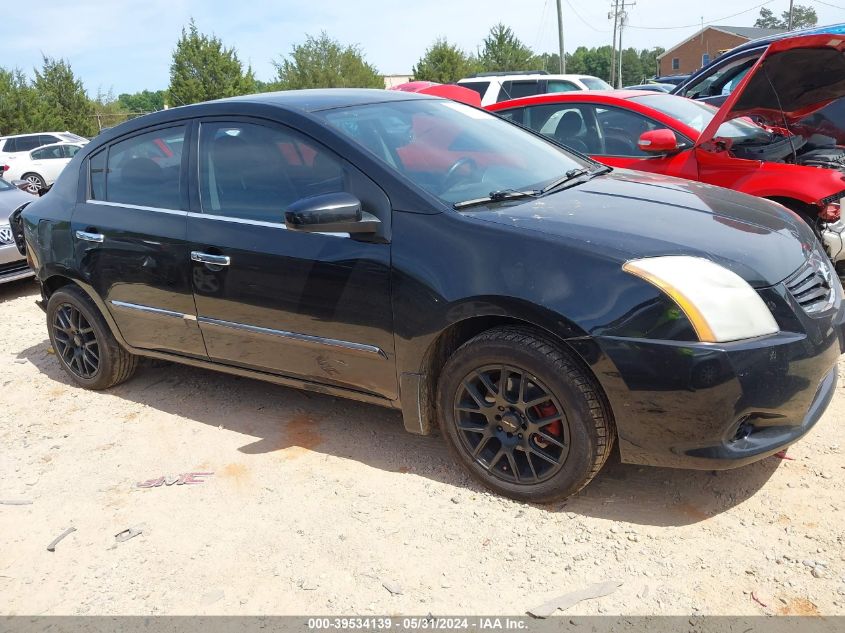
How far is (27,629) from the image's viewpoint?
2.59 meters

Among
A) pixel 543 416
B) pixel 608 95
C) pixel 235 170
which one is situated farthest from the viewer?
pixel 608 95

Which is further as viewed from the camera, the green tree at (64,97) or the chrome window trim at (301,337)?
the green tree at (64,97)

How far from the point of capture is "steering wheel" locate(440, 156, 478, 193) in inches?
127

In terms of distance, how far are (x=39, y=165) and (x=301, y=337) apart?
18.6 m

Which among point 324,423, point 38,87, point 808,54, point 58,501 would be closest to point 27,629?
point 58,501

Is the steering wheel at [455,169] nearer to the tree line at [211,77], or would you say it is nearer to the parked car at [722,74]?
the parked car at [722,74]

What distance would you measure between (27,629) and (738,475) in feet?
9.40

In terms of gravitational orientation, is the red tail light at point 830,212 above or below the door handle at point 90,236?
below

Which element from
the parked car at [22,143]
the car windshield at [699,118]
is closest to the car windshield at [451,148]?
the car windshield at [699,118]

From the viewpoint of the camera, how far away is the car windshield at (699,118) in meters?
5.62

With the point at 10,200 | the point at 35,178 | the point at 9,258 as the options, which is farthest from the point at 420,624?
the point at 35,178

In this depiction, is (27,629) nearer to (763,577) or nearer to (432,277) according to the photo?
(432,277)

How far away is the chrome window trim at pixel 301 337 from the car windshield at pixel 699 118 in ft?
11.8

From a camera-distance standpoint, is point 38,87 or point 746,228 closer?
point 746,228
